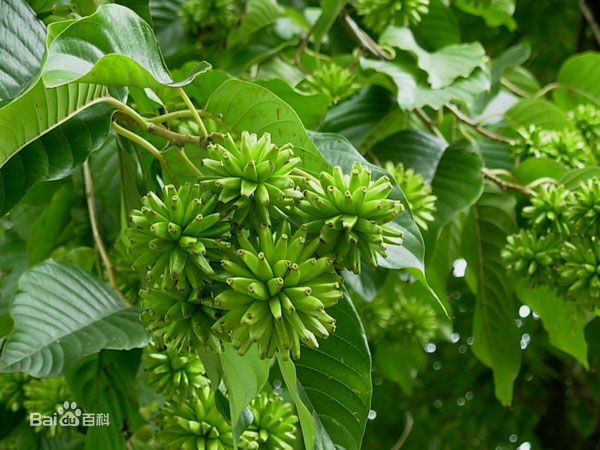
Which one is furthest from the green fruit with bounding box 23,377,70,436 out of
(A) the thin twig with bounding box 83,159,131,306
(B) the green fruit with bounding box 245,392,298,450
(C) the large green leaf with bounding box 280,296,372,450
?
(C) the large green leaf with bounding box 280,296,372,450

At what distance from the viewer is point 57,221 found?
131 cm

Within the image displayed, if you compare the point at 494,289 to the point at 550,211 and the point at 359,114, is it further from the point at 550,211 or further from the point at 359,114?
the point at 359,114

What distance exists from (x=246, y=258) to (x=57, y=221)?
0.78m

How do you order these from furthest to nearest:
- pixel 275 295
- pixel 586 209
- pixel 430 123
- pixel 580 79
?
pixel 580 79 → pixel 430 123 → pixel 586 209 → pixel 275 295

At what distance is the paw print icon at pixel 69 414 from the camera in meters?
1.10

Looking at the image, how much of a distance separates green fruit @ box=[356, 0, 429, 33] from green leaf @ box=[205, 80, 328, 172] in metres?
0.68

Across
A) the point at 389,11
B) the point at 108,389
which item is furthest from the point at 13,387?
the point at 389,11

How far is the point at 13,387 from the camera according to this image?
1198mm

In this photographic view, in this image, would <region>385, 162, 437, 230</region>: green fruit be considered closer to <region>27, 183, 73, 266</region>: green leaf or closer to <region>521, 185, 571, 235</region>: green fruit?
<region>521, 185, 571, 235</region>: green fruit

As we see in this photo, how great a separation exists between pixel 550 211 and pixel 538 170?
17 cm

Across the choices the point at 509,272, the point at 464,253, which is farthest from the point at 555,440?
the point at 509,272

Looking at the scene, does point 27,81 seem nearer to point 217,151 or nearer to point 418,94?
point 217,151

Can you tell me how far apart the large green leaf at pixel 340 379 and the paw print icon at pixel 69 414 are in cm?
44

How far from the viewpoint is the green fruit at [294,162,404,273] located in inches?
26.3
